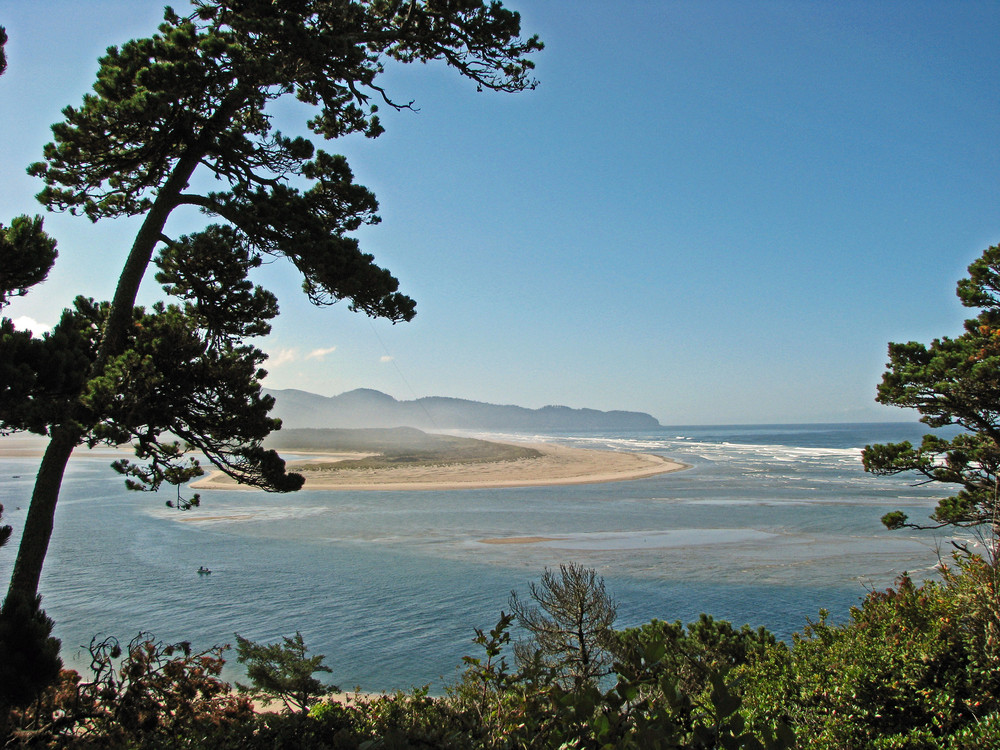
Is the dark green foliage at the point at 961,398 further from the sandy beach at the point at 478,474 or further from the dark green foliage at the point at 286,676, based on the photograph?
the sandy beach at the point at 478,474

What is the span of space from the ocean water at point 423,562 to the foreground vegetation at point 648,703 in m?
5.16

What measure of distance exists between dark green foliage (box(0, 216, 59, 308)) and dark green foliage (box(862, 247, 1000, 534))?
45.9 ft

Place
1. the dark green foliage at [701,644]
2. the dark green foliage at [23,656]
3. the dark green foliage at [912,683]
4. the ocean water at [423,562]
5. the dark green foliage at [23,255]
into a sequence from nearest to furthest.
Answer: the dark green foliage at [912,683], the dark green foliage at [23,656], the dark green foliage at [23,255], the dark green foliage at [701,644], the ocean water at [423,562]

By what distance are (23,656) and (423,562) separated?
58.9 ft

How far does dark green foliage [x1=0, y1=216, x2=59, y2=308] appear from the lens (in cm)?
562

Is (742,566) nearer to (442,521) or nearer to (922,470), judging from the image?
(922,470)

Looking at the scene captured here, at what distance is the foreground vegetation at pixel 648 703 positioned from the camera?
A: 274cm

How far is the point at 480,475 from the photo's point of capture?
57250 mm

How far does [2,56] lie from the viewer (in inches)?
223

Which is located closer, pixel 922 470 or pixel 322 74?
pixel 322 74

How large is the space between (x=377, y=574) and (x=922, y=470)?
16.2 metres

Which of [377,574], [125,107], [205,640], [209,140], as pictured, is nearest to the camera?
[125,107]

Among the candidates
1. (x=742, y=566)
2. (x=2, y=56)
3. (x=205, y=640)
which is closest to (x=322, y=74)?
(x=2, y=56)

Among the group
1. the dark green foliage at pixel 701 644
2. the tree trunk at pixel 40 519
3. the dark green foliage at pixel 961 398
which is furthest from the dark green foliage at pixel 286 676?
the dark green foliage at pixel 961 398
